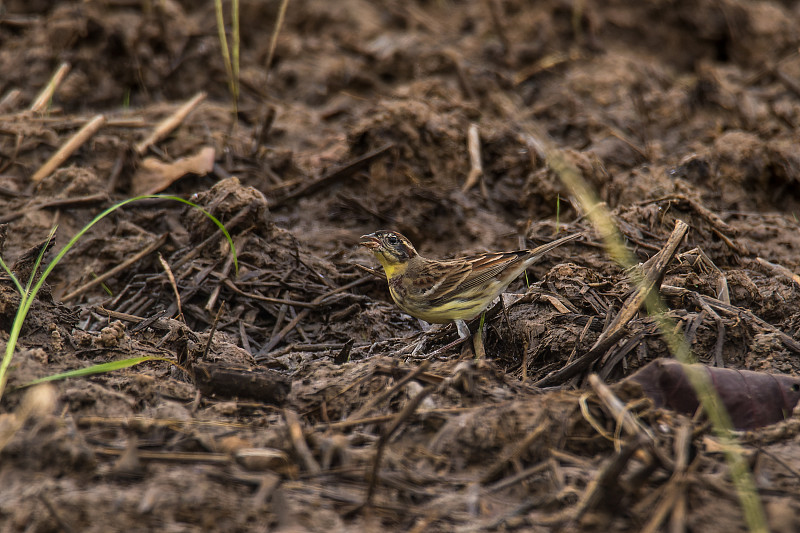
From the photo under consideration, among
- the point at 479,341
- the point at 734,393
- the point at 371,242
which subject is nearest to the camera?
the point at 734,393

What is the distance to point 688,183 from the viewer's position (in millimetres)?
7879

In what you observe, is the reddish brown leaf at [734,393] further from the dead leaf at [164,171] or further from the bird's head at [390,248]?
the dead leaf at [164,171]

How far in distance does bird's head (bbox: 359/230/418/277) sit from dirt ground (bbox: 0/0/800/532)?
0.41 meters

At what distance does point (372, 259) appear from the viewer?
7234 mm

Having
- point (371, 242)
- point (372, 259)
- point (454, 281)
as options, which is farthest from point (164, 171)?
point (454, 281)

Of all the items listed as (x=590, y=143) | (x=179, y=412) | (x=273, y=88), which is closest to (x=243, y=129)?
(x=273, y=88)

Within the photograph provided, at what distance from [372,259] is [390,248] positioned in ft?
2.58

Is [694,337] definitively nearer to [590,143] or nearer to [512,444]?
[512,444]

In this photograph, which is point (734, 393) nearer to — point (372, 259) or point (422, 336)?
point (422, 336)

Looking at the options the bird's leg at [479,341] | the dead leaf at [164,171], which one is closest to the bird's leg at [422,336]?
the bird's leg at [479,341]

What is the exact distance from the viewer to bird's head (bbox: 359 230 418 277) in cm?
644

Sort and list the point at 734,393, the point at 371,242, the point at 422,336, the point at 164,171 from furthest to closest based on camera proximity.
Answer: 1. the point at 164,171
2. the point at 371,242
3. the point at 422,336
4. the point at 734,393

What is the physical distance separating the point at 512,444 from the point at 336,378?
1.31 m

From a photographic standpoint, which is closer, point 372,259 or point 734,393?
point 734,393
